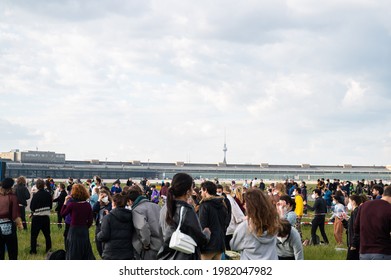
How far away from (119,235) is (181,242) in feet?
6.05

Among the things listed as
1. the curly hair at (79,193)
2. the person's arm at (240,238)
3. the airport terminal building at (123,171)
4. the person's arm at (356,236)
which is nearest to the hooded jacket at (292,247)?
the person's arm at (240,238)

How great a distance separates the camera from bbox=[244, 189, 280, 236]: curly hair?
229 inches

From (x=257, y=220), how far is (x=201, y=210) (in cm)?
238

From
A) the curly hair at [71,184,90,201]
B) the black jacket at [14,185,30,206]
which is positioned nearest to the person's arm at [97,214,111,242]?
the curly hair at [71,184,90,201]

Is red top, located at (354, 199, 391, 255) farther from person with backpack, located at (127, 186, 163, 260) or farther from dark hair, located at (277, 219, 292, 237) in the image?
person with backpack, located at (127, 186, 163, 260)

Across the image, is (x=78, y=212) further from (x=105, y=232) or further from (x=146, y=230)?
(x=146, y=230)

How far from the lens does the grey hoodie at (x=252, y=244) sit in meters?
5.88

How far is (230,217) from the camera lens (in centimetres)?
1122

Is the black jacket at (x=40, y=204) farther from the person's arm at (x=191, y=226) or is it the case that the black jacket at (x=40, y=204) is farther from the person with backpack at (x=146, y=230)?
the person's arm at (x=191, y=226)

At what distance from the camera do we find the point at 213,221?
26.4ft

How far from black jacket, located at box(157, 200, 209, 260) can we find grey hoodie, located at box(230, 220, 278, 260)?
0.47 m

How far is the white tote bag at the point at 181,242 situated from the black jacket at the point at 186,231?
1.8 inches

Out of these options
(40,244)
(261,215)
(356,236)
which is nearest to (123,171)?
(40,244)
